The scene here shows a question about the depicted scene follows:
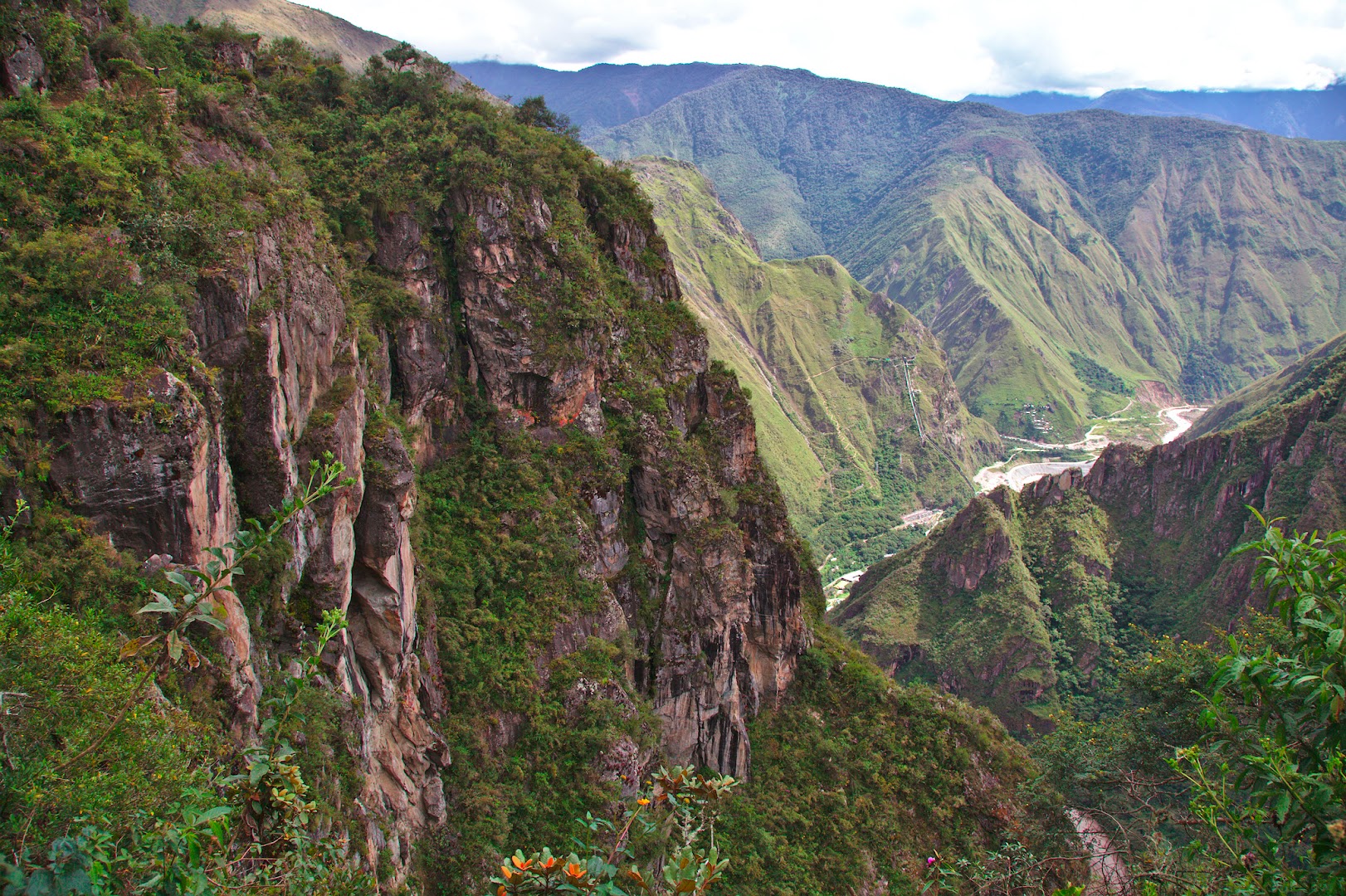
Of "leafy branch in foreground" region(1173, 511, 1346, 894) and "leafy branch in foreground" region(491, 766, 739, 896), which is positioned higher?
"leafy branch in foreground" region(1173, 511, 1346, 894)

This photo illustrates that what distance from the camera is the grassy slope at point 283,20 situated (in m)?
103

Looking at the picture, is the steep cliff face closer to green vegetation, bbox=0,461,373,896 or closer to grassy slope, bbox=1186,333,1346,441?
green vegetation, bbox=0,461,373,896

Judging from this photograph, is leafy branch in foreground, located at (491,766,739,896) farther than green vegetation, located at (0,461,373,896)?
Yes

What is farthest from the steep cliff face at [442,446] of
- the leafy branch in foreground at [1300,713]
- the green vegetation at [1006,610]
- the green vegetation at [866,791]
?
the green vegetation at [1006,610]

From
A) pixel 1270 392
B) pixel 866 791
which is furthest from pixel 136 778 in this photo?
pixel 1270 392

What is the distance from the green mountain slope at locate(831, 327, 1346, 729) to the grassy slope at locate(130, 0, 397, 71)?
10050 cm

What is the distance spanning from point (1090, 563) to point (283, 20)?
489ft

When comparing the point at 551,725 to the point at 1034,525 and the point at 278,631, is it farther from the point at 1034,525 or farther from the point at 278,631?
the point at 1034,525

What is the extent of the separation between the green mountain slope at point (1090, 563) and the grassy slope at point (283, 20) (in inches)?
3957

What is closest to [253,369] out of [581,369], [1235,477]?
[581,369]

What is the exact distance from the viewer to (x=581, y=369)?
35.8 meters

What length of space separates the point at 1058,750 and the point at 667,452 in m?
24.5

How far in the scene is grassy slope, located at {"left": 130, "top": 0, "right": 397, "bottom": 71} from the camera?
10344 centimetres

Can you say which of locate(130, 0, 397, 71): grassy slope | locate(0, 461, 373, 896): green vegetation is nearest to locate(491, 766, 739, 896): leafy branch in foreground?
locate(0, 461, 373, 896): green vegetation
